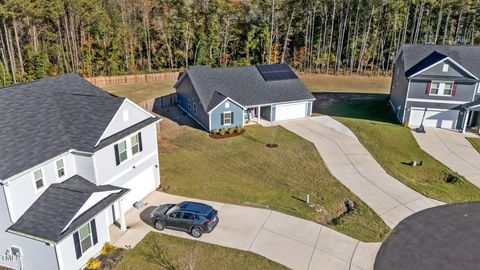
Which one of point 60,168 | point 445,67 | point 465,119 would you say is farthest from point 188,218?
point 465,119

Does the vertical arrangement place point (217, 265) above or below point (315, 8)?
below

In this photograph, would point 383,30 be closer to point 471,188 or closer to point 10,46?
point 471,188

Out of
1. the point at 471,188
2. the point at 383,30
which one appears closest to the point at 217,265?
the point at 471,188

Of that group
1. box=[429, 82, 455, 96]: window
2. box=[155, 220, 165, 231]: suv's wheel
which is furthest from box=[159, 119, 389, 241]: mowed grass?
box=[429, 82, 455, 96]: window

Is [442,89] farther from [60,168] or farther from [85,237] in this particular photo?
[60,168]

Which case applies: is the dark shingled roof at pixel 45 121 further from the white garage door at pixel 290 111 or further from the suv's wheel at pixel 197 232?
the white garage door at pixel 290 111

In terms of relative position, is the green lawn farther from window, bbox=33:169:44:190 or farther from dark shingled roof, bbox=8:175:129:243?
window, bbox=33:169:44:190
